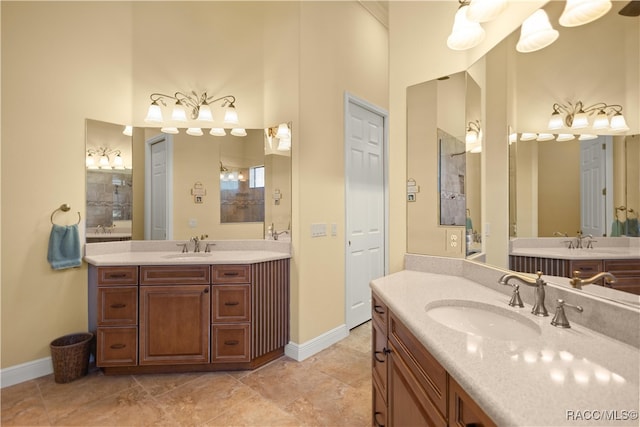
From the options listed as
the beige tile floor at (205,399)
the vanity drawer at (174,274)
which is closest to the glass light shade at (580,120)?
the beige tile floor at (205,399)

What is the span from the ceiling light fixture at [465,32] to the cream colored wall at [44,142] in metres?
2.65

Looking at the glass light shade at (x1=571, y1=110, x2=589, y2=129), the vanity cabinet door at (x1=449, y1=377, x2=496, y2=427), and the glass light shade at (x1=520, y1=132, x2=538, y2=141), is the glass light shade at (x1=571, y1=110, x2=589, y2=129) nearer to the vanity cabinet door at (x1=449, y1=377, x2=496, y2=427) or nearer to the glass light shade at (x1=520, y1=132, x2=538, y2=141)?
the glass light shade at (x1=520, y1=132, x2=538, y2=141)

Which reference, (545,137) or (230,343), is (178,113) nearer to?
(230,343)

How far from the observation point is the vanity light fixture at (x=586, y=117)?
3.19 ft

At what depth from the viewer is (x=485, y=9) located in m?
1.40

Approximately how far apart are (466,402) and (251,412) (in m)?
1.59

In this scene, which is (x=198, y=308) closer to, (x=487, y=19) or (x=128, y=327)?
(x=128, y=327)

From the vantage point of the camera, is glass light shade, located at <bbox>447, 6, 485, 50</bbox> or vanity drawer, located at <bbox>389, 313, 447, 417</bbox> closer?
vanity drawer, located at <bbox>389, 313, 447, 417</bbox>

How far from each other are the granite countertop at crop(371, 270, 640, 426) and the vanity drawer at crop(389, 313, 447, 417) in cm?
6

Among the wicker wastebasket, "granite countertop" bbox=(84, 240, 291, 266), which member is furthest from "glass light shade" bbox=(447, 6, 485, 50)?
the wicker wastebasket

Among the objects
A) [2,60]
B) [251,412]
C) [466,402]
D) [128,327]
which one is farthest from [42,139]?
[466,402]

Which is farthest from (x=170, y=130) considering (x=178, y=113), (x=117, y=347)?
(x=117, y=347)

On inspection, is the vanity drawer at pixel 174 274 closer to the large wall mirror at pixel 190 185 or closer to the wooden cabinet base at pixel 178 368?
the large wall mirror at pixel 190 185

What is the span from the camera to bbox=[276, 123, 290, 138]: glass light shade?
265 centimetres
